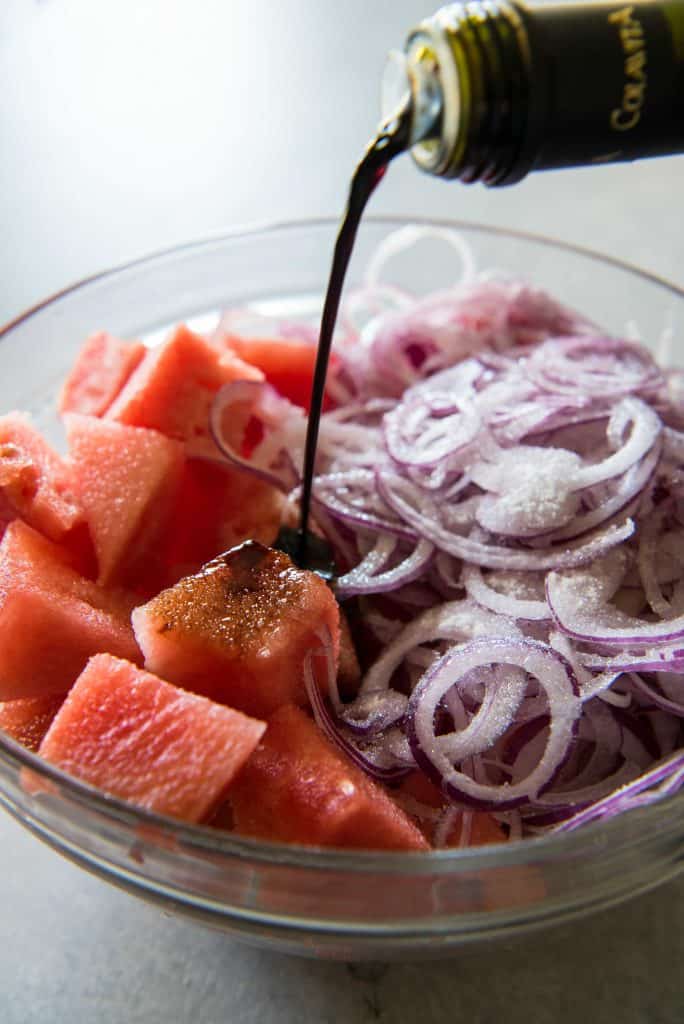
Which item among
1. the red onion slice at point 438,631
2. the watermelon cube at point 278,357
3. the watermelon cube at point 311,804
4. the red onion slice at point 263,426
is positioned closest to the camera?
the watermelon cube at point 311,804

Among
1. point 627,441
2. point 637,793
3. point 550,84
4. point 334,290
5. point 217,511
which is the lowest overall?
point 637,793

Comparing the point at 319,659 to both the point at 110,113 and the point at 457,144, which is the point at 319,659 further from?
the point at 110,113

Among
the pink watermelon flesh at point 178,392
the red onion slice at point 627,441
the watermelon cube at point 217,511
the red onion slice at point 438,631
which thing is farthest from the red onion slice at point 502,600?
the pink watermelon flesh at point 178,392

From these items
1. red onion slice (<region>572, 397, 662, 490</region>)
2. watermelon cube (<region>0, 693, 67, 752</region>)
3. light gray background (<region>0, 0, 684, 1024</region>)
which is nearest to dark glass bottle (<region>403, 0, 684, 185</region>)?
red onion slice (<region>572, 397, 662, 490</region>)

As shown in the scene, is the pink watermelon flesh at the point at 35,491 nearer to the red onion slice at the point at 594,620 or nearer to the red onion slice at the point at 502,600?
the red onion slice at the point at 502,600

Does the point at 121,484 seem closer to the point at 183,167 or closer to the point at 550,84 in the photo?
the point at 550,84

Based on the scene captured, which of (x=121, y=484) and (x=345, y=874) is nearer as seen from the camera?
(x=345, y=874)

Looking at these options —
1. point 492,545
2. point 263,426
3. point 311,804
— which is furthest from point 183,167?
point 311,804
